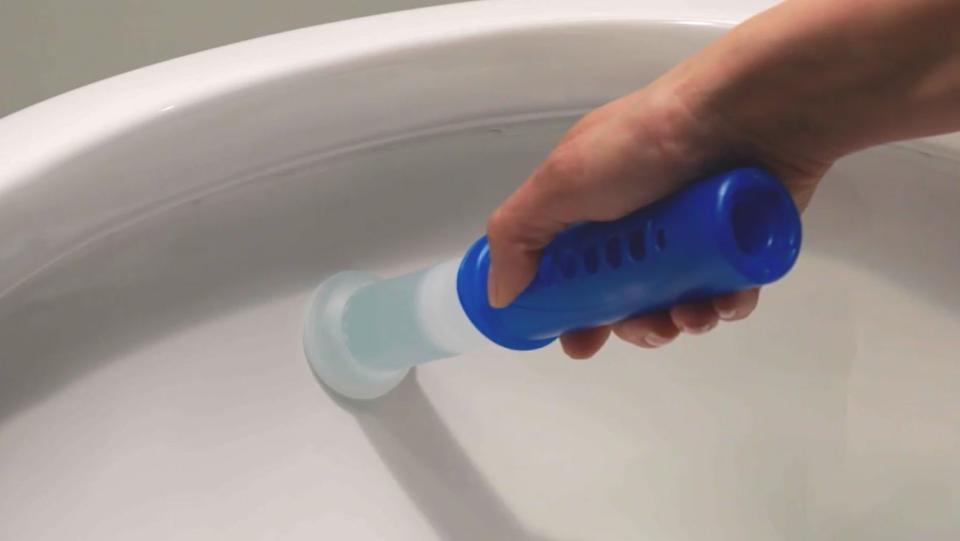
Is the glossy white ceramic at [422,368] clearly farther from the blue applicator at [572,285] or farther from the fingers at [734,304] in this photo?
the fingers at [734,304]

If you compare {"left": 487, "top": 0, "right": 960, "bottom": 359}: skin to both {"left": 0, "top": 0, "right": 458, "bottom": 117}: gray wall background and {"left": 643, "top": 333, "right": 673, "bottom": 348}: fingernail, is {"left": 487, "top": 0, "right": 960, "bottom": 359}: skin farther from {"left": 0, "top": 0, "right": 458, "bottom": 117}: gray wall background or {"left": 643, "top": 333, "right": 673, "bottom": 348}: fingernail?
{"left": 0, "top": 0, "right": 458, "bottom": 117}: gray wall background

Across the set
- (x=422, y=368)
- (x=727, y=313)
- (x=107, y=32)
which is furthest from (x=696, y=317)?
(x=107, y=32)

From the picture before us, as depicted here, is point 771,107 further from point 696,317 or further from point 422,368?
point 422,368

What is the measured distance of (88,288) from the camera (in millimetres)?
421

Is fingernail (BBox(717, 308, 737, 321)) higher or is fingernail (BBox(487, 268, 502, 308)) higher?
fingernail (BBox(487, 268, 502, 308))

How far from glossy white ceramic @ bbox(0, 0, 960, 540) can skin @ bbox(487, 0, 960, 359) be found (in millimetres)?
135

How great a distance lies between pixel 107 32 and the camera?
2.01 ft

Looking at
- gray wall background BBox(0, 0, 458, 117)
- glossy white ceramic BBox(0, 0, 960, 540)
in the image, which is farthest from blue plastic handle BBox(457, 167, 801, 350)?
gray wall background BBox(0, 0, 458, 117)

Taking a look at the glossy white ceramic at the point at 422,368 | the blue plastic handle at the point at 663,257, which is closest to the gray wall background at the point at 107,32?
the glossy white ceramic at the point at 422,368

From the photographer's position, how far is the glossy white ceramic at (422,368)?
417mm

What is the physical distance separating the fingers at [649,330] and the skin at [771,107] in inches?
3.0

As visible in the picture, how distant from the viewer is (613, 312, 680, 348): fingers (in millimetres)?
413

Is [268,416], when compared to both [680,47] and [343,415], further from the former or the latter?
[680,47]

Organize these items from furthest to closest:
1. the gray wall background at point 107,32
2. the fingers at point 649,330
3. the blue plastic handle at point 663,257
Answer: the gray wall background at point 107,32 → the fingers at point 649,330 → the blue plastic handle at point 663,257
